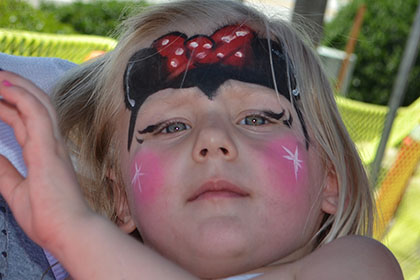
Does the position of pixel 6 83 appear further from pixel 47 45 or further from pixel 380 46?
pixel 380 46

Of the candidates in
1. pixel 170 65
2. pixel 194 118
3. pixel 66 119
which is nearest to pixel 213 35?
pixel 170 65

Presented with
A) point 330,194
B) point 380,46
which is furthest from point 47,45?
point 380,46

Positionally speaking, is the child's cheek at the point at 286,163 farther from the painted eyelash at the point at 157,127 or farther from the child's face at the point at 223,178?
the painted eyelash at the point at 157,127

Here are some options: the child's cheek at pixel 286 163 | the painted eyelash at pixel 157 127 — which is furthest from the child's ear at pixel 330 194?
the painted eyelash at pixel 157 127

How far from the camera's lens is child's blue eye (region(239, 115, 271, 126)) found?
173cm

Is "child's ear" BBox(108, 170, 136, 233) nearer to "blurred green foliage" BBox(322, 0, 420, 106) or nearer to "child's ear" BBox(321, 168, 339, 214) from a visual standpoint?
"child's ear" BBox(321, 168, 339, 214)

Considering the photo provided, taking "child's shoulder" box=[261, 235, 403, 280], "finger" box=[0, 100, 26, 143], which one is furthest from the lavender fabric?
"child's shoulder" box=[261, 235, 403, 280]

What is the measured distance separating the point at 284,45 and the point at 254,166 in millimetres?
469

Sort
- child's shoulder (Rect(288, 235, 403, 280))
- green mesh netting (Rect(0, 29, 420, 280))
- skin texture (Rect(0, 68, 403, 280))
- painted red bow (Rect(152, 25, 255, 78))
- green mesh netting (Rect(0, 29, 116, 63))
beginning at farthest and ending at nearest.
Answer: green mesh netting (Rect(0, 29, 420, 280)) < green mesh netting (Rect(0, 29, 116, 63)) < painted red bow (Rect(152, 25, 255, 78)) < child's shoulder (Rect(288, 235, 403, 280)) < skin texture (Rect(0, 68, 403, 280))

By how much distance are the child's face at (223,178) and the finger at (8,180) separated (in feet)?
1.37

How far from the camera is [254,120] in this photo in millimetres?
1746

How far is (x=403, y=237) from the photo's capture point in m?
3.65

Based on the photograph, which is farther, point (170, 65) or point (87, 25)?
point (87, 25)

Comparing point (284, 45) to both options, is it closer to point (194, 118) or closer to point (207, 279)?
point (194, 118)
